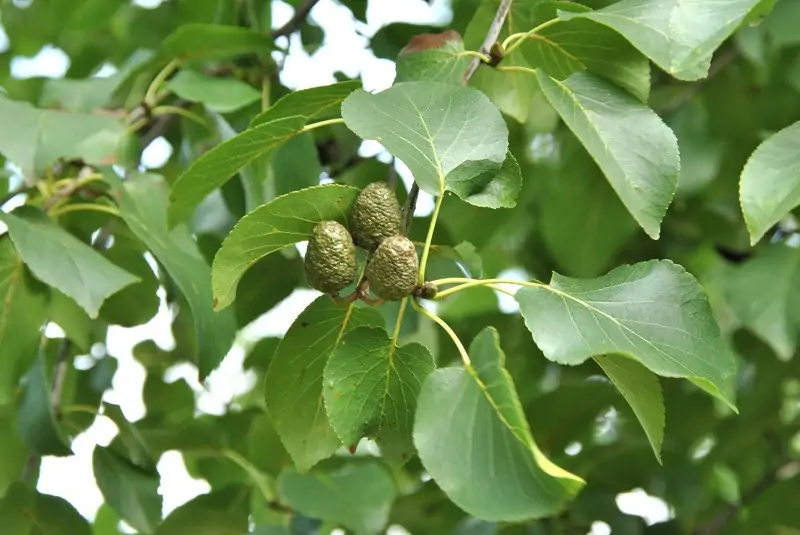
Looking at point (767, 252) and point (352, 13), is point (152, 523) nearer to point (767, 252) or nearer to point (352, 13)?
point (352, 13)

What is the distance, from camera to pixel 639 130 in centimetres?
52

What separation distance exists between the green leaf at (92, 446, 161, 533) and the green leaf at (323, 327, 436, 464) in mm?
408

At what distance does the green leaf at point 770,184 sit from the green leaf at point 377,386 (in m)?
0.19

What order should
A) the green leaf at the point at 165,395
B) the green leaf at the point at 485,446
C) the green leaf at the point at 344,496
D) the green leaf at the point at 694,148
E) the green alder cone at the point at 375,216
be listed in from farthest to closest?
1. the green leaf at the point at 165,395
2. the green leaf at the point at 694,148
3. the green leaf at the point at 344,496
4. the green alder cone at the point at 375,216
5. the green leaf at the point at 485,446

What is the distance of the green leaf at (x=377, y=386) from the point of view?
1.54 feet

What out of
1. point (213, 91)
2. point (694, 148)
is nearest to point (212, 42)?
point (213, 91)

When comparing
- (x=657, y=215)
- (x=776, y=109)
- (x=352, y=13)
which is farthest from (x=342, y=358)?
(x=776, y=109)

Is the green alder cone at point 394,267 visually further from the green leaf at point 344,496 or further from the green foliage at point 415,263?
the green leaf at point 344,496

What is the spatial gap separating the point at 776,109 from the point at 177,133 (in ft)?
2.52

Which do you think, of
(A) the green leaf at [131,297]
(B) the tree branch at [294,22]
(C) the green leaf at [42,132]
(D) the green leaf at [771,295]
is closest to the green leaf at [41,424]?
(A) the green leaf at [131,297]

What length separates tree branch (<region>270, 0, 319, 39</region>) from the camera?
955mm

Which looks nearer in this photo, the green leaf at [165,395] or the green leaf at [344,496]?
the green leaf at [344,496]

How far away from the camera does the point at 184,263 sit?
678 mm

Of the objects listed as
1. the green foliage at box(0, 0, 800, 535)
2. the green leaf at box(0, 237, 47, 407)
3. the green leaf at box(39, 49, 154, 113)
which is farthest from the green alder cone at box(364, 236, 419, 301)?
the green leaf at box(39, 49, 154, 113)
